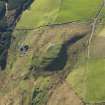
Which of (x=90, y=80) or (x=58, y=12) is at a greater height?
(x=58, y=12)

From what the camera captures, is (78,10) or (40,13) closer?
(78,10)

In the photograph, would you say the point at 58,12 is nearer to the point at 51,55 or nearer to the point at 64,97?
the point at 51,55

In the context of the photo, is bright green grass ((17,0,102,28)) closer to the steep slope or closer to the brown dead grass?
the steep slope

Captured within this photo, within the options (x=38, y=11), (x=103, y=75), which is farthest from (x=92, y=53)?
(x=38, y=11)

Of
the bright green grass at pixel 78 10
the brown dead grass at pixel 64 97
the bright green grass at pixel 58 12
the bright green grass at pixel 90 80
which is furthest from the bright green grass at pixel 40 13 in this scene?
the brown dead grass at pixel 64 97

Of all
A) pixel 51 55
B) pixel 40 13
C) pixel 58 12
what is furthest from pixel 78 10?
pixel 51 55

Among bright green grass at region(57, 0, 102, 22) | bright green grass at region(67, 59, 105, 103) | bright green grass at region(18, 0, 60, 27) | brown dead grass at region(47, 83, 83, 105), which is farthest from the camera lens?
bright green grass at region(18, 0, 60, 27)

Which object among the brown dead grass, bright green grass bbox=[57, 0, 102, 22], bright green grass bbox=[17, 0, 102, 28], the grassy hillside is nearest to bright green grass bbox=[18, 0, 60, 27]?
bright green grass bbox=[17, 0, 102, 28]
